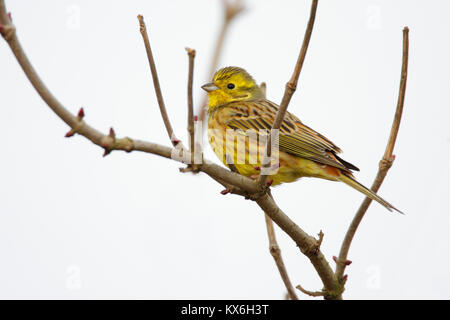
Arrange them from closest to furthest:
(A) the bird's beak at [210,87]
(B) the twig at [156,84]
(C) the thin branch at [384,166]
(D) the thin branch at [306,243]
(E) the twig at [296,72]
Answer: (E) the twig at [296,72] < (B) the twig at [156,84] < (C) the thin branch at [384,166] < (D) the thin branch at [306,243] < (A) the bird's beak at [210,87]

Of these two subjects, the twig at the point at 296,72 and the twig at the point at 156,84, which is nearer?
the twig at the point at 296,72

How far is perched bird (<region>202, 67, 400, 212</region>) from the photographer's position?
5.45m

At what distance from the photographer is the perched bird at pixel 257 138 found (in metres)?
5.45

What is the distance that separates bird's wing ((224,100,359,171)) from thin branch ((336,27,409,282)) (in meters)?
0.97

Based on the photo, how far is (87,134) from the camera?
2717mm

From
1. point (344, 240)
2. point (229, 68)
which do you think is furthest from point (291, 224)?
point (229, 68)

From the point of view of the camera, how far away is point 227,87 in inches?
265

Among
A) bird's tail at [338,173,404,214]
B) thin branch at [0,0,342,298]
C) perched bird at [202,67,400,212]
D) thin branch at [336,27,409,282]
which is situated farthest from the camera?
perched bird at [202,67,400,212]

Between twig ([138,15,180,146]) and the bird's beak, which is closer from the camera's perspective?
twig ([138,15,180,146])

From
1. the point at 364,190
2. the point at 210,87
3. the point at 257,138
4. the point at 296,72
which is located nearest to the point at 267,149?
the point at 296,72

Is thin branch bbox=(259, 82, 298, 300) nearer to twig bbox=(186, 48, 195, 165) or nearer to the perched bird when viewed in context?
the perched bird

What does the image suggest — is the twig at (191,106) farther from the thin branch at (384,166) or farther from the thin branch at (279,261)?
the thin branch at (384,166)

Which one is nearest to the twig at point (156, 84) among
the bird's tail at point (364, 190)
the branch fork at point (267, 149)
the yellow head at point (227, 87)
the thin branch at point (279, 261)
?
the branch fork at point (267, 149)

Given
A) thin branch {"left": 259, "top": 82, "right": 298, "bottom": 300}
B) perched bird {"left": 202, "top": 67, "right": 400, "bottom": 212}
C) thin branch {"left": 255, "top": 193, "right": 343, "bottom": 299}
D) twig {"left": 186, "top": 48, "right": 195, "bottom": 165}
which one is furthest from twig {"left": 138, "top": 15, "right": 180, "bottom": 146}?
perched bird {"left": 202, "top": 67, "right": 400, "bottom": 212}
